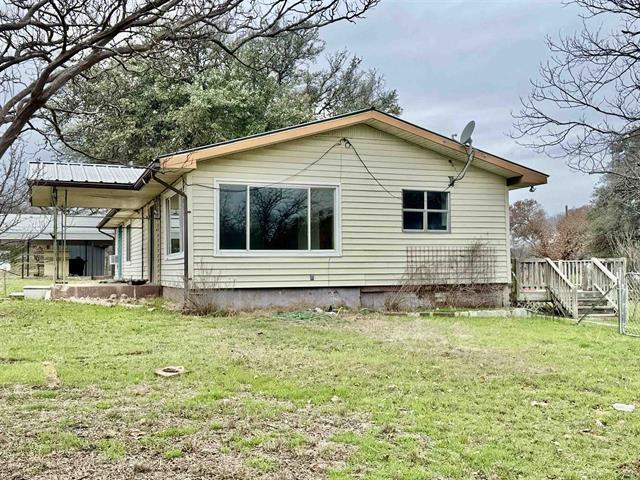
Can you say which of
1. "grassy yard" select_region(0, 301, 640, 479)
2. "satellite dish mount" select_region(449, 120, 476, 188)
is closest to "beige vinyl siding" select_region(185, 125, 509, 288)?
"satellite dish mount" select_region(449, 120, 476, 188)

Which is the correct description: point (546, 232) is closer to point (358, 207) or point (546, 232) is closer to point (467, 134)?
point (467, 134)

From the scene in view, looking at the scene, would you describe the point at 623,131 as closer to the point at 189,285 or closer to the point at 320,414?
the point at 320,414

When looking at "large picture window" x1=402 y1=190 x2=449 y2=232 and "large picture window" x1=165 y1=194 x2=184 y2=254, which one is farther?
"large picture window" x1=402 y1=190 x2=449 y2=232

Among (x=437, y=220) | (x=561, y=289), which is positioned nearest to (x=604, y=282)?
(x=561, y=289)

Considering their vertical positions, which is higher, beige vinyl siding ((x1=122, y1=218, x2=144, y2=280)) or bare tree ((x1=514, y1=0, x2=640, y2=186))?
bare tree ((x1=514, y1=0, x2=640, y2=186))

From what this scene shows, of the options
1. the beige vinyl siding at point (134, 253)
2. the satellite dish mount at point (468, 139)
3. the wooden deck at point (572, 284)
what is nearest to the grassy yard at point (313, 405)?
the wooden deck at point (572, 284)

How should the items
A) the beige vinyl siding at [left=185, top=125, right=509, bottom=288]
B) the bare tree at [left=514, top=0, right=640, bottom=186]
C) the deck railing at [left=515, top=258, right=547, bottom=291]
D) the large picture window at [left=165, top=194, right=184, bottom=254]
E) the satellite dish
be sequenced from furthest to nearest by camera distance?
the deck railing at [left=515, top=258, right=547, bottom=291]
the satellite dish
the large picture window at [left=165, top=194, right=184, bottom=254]
the beige vinyl siding at [left=185, top=125, right=509, bottom=288]
the bare tree at [left=514, top=0, right=640, bottom=186]

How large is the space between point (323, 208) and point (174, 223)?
3428 millimetres

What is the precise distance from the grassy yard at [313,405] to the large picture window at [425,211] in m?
4.43

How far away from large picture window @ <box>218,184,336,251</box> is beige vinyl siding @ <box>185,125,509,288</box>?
7.9 inches

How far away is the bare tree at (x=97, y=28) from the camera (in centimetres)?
368

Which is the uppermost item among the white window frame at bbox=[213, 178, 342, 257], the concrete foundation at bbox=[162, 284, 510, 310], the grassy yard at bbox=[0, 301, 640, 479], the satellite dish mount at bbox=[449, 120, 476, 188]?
the satellite dish mount at bbox=[449, 120, 476, 188]

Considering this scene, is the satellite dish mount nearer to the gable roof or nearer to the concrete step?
the gable roof

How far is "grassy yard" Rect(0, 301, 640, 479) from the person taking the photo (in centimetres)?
327
